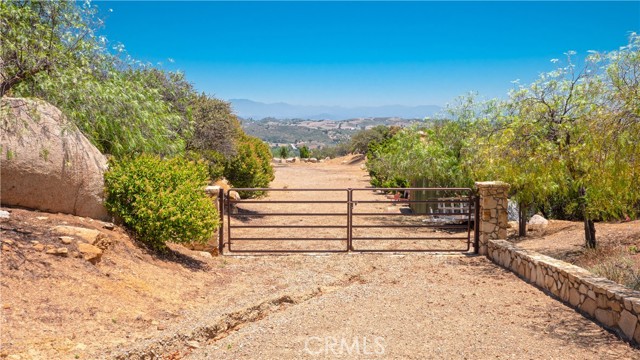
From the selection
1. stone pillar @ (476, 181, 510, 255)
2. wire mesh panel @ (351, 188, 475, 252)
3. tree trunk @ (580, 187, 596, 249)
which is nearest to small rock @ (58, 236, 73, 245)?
wire mesh panel @ (351, 188, 475, 252)

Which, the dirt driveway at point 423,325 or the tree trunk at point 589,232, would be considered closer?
the dirt driveway at point 423,325

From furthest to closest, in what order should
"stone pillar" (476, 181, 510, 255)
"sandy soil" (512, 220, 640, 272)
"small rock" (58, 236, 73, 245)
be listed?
1. "stone pillar" (476, 181, 510, 255)
2. "sandy soil" (512, 220, 640, 272)
3. "small rock" (58, 236, 73, 245)

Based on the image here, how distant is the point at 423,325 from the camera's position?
25.7 ft

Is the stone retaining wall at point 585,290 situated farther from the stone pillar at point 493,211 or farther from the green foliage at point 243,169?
the green foliage at point 243,169

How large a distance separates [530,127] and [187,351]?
8700mm

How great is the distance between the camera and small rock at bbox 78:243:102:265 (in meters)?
8.34

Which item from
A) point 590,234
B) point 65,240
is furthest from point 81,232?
point 590,234

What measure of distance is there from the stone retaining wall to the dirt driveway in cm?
17

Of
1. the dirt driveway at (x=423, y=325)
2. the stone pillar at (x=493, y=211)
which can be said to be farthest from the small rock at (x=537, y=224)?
→ the dirt driveway at (x=423, y=325)

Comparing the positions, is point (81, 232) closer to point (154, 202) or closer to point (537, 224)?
point (154, 202)

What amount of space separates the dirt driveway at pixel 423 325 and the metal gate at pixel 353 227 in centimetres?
A: 187

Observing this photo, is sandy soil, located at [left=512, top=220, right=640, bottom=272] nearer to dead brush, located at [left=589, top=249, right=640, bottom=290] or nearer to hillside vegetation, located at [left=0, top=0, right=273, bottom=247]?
dead brush, located at [left=589, top=249, right=640, bottom=290]

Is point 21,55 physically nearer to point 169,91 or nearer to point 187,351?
point 187,351

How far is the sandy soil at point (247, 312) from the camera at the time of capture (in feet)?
21.6
